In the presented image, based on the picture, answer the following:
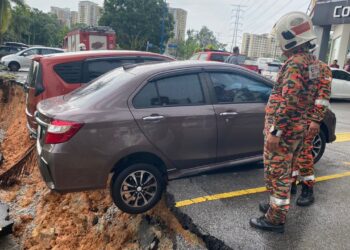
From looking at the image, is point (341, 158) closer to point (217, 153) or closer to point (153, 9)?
point (217, 153)

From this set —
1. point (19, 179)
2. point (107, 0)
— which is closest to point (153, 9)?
point (107, 0)

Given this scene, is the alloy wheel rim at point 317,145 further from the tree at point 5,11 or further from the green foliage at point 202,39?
the green foliage at point 202,39

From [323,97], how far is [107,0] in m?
44.8

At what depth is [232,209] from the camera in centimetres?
378

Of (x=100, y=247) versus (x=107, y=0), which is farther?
(x=107, y=0)

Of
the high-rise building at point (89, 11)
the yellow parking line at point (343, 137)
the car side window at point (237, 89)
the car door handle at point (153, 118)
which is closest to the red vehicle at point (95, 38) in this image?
the yellow parking line at point (343, 137)

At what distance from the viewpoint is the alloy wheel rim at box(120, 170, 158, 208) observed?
3.63 meters

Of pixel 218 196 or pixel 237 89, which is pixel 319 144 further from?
pixel 218 196

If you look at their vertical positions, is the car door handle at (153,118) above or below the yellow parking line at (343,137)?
above

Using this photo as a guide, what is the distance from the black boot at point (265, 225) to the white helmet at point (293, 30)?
1.67 meters

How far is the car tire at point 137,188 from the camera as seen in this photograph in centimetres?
358

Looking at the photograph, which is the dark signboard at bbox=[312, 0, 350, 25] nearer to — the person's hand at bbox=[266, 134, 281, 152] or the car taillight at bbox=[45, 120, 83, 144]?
the person's hand at bbox=[266, 134, 281, 152]

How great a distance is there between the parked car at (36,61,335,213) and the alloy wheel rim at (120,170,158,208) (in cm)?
1

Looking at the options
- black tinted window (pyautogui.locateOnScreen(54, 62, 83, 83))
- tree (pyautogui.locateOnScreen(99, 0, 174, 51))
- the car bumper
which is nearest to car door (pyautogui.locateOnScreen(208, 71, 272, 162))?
the car bumper
